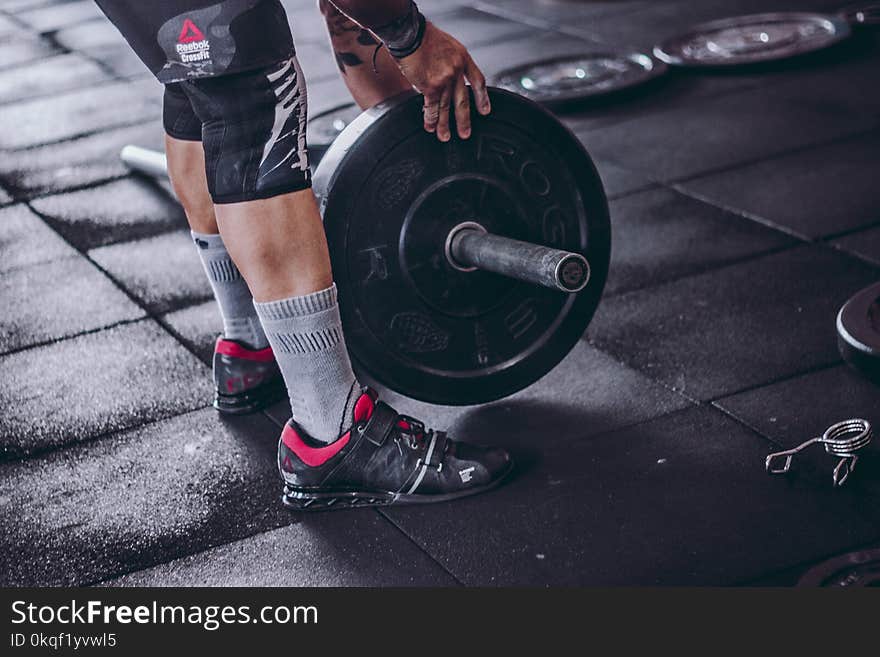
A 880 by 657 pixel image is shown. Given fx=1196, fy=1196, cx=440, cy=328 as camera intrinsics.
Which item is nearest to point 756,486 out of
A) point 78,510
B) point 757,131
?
point 78,510

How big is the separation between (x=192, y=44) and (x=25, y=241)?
1634mm

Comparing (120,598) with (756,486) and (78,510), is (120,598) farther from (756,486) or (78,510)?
(756,486)

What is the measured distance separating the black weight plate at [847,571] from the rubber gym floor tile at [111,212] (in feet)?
6.38

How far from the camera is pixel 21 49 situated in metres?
4.94

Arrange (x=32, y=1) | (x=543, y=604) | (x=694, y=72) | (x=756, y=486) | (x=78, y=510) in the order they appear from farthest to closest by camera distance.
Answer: (x=32, y=1)
(x=694, y=72)
(x=78, y=510)
(x=756, y=486)
(x=543, y=604)

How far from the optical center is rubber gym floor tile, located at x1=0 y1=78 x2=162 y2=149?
12.5 feet

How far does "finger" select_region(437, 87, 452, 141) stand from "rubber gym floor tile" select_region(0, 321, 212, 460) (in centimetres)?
69

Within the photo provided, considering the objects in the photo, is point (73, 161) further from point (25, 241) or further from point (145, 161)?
point (25, 241)

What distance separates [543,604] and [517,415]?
502 mm

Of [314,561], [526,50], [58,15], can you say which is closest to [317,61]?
[526,50]

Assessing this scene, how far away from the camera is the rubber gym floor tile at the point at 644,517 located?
151 cm

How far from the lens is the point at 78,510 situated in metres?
1.79

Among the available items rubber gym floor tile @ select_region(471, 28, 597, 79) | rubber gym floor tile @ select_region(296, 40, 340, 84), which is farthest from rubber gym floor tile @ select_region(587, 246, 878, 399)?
rubber gym floor tile @ select_region(296, 40, 340, 84)

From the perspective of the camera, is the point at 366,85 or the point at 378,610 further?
the point at 366,85
